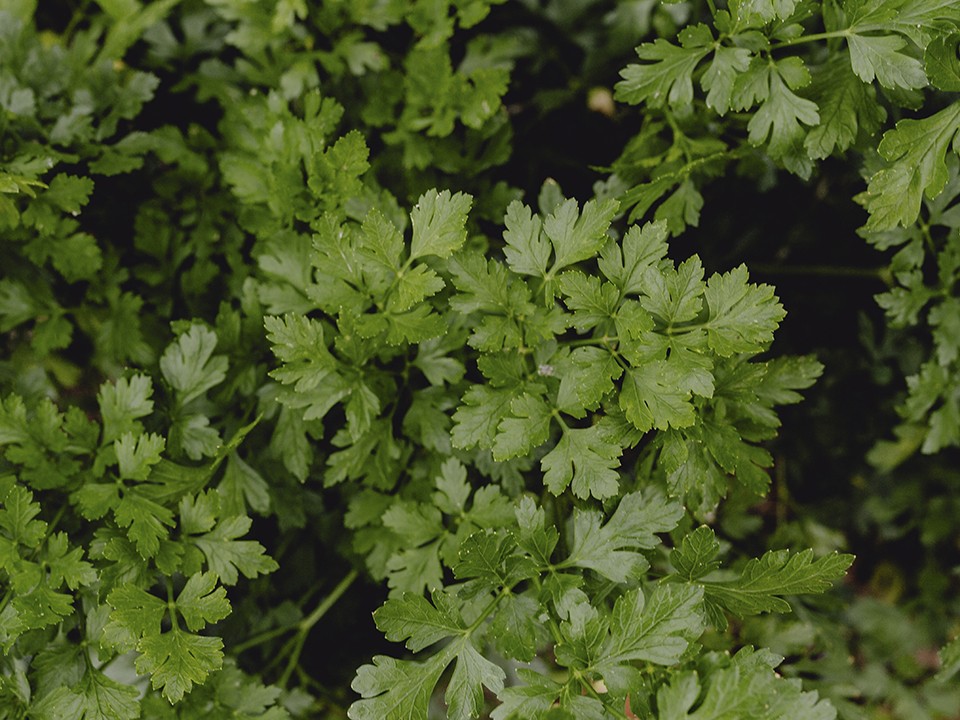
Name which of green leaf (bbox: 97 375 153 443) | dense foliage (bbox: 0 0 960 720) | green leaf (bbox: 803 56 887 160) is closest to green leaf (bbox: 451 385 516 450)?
dense foliage (bbox: 0 0 960 720)

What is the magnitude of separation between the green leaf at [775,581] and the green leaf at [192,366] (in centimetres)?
98

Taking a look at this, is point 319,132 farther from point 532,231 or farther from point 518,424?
point 518,424

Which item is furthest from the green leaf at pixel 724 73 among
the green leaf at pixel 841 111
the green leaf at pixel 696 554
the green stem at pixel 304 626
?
the green stem at pixel 304 626

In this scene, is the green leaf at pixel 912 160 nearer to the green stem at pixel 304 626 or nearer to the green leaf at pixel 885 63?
the green leaf at pixel 885 63

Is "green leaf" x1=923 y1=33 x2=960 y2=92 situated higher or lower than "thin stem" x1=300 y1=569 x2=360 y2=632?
higher

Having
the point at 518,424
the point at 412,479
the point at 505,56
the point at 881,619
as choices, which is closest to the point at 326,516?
the point at 412,479

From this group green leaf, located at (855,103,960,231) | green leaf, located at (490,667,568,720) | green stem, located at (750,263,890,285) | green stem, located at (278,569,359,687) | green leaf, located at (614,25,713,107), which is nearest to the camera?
green leaf, located at (490,667,568,720)

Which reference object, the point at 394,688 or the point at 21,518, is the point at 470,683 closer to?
the point at 394,688

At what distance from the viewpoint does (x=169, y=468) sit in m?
1.41

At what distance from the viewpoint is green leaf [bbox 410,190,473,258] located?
1.29 meters

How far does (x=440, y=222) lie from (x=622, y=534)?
61 centimetres

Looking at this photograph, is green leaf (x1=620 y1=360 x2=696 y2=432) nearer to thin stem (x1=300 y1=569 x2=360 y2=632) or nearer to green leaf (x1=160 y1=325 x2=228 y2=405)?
green leaf (x1=160 y1=325 x2=228 y2=405)

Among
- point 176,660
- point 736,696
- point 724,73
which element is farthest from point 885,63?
point 176,660

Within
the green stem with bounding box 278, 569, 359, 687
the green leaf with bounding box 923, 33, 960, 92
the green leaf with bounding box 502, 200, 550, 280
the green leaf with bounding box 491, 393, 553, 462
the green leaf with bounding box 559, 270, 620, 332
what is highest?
the green leaf with bounding box 923, 33, 960, 92
